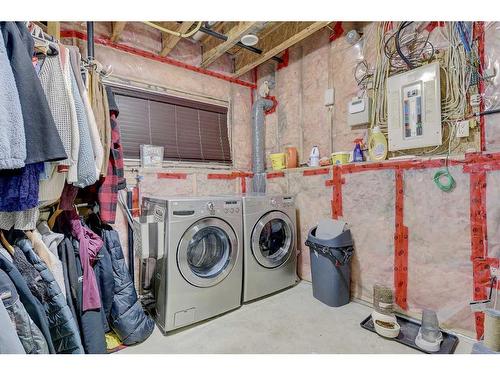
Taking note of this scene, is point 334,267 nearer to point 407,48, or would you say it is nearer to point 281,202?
point 281,202

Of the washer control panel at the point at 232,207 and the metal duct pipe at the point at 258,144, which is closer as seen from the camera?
the washer control panel at the point at 232,207

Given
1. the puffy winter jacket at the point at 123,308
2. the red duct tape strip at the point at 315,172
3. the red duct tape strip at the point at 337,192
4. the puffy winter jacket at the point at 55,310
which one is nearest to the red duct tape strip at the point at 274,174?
the red duct tape strip at the point at 315,172

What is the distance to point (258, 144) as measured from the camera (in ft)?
9.99

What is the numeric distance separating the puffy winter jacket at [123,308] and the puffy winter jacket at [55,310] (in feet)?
1.21

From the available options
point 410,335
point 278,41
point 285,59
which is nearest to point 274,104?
point 285,59

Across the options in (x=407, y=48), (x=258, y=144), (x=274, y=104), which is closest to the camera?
(x=407, y=48)

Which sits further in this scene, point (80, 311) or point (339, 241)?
point (339, 241)

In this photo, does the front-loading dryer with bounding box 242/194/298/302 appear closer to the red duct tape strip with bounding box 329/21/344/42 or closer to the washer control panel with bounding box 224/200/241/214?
the washer control panel with bounding box 224/200/241/214

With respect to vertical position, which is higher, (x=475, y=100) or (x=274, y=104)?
(x=274, y=104)

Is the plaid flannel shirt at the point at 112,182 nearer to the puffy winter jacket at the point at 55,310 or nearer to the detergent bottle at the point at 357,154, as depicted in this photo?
the puffy winter jacket at the point at 55,310

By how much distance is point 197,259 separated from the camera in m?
2.09

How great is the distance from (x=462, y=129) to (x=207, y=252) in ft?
7.02

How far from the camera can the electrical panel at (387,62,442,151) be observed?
1.83 metres

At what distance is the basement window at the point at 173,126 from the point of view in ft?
8.05
